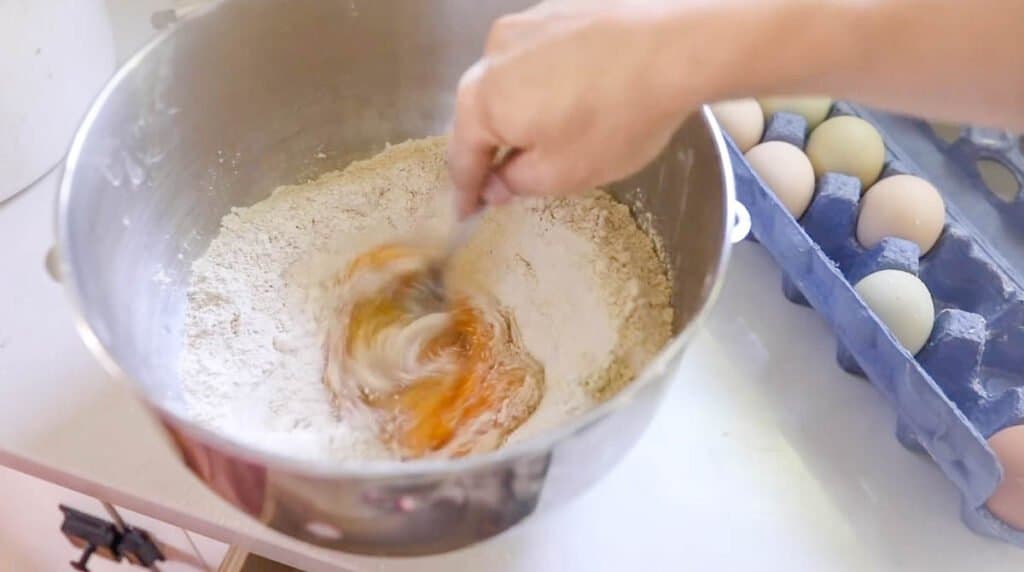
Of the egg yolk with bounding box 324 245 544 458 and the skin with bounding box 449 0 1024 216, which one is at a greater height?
the skin with bounding box 449 0 1024 216

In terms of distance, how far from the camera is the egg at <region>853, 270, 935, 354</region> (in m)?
0.58

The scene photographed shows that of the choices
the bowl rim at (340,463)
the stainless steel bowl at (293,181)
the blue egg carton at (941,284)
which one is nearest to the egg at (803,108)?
the blue egg carton at (941,284)

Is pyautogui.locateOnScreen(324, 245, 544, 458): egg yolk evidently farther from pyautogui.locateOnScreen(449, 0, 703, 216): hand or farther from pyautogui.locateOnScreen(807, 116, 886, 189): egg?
pyautogui.locateOnScreen(807, 116, 886, 189): egg

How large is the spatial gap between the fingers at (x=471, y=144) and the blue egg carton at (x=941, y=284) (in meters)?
0.21

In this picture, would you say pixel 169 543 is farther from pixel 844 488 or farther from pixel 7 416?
pixel 844 488

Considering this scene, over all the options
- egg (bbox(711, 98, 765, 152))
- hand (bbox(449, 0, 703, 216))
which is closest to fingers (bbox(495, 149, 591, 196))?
hand (bbox(449, 0, 703, 216))

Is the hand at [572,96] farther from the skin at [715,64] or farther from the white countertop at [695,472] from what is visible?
the white countertop at [695,472]

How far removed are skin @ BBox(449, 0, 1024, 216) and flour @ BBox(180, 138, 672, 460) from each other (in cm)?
18

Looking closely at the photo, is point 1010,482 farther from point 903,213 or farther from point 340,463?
point 340,463

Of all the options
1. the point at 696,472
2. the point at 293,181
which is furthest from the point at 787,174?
the point at 293,181

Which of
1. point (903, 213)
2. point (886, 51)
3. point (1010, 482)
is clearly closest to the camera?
point (886, 51)

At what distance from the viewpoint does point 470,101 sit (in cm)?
45

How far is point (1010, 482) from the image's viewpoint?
0.52 m

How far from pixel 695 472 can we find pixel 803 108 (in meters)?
0.31
